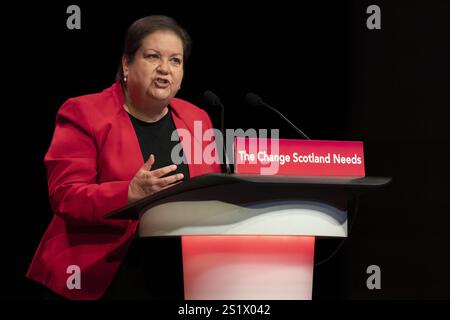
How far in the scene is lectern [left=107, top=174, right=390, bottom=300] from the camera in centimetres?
204

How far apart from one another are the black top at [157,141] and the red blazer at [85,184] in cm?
6

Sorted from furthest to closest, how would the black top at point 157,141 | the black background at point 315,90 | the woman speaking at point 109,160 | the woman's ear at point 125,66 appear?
1. the black background at point 315,90
2. the woman's ear at point 125,66
3. the black top at point 157,141
4. the woman speaking at point 109,160

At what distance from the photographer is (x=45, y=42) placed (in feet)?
10.3

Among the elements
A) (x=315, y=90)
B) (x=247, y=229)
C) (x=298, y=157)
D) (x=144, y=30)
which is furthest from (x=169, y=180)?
(x=315, y=90)

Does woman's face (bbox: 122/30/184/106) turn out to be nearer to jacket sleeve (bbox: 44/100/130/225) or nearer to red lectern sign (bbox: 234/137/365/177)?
jacket sleeve (bbox: 44/100/130/225)

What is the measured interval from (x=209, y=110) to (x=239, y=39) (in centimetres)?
39

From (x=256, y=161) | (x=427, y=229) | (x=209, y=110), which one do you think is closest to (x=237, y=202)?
(x=256, y=161)

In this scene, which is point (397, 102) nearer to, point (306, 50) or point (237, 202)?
point (306, 50)

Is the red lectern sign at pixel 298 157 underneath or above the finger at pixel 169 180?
above

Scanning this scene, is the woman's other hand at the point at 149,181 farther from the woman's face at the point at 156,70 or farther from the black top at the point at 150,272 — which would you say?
the woman's face at the point at 156,70

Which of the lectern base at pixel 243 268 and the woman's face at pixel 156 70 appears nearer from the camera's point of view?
the lectern base at pixel 243 268

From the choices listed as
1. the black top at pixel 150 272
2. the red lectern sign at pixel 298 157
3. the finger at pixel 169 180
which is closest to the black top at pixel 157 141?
the black top at pixel 150 272

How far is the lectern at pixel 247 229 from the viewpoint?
2.04m

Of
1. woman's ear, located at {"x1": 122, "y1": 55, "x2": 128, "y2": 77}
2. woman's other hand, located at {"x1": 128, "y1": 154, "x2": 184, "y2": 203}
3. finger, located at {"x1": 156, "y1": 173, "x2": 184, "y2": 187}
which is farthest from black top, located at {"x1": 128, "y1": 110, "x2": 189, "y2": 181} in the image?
finger, located at {"x1": 156, "y1": 173, "x2": 184, "y2": 187}
